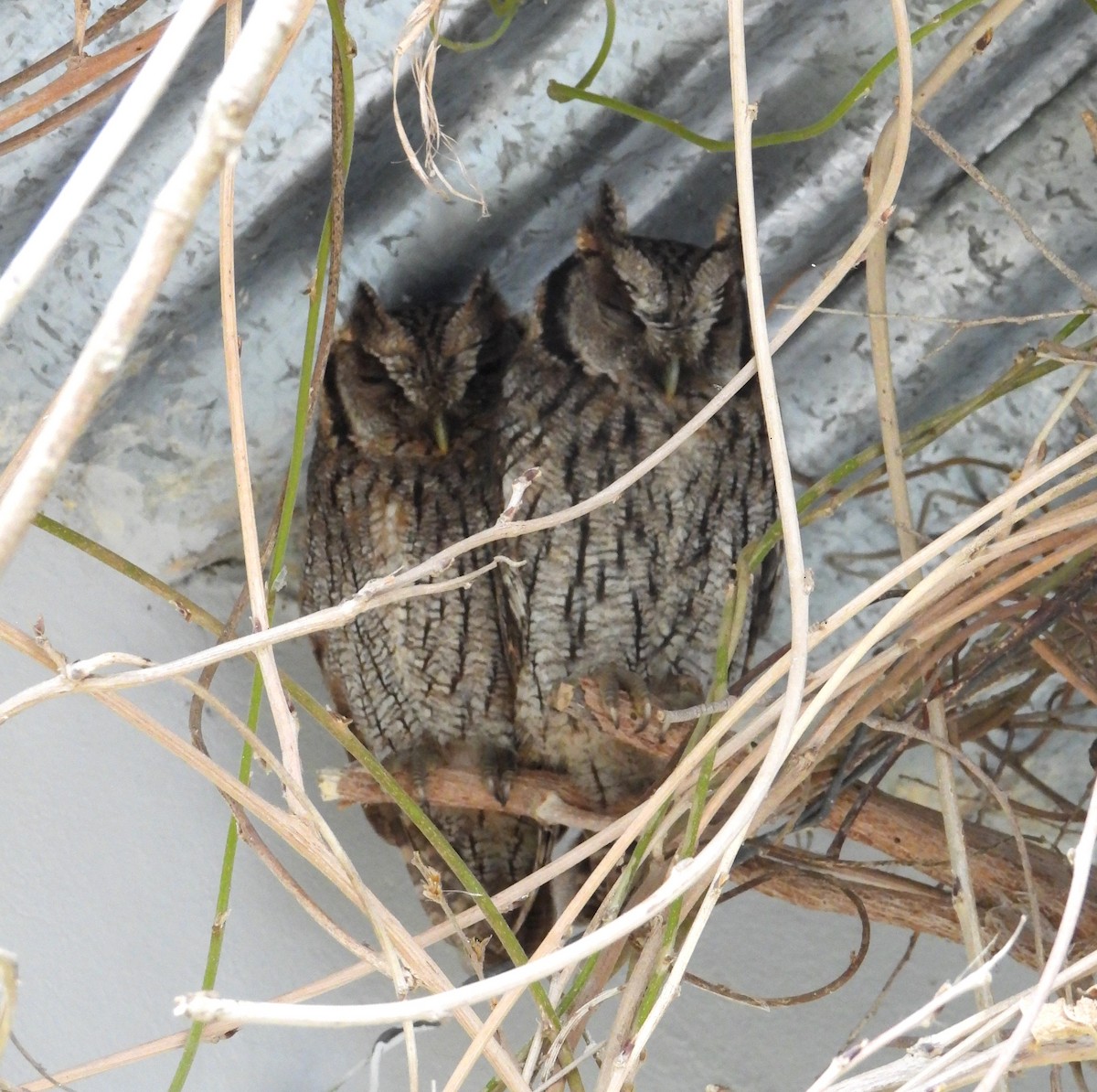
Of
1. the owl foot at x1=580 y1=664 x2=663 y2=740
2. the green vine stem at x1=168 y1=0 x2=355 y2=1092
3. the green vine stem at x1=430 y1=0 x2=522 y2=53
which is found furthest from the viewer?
the owl foot at x1=580 y1=664 x2=663 y2=740

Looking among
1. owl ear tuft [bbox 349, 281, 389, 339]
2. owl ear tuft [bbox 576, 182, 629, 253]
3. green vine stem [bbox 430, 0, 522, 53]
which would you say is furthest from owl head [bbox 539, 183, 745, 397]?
green vine stem [bbox 430, 0, 522, 53]

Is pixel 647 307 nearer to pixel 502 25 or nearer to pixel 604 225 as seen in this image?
pixel 604 225

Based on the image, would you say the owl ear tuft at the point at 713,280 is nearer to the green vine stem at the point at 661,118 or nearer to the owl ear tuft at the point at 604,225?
the owl ear tuft at the point at 604,225

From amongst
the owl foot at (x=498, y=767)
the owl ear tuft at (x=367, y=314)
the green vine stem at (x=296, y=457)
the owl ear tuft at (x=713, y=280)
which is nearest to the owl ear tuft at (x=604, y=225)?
the owl ear tuft at (x=713, y=280)

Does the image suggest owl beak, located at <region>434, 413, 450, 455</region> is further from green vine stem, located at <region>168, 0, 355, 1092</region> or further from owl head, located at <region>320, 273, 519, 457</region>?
green vine stem, located at <region>168, 0, 355, 1092</region>

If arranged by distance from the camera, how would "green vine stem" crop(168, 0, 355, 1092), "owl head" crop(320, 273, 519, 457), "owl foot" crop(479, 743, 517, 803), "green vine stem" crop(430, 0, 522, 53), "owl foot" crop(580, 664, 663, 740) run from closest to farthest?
"green vine stem" crop(168, 0, 355, 1092), "green vine stem" crop(430, 0, 522, 53), "owl foot" crop(580, 664, 663, 740), "owl foot" crop(479, 743, 517, 803), "owl head" crop(320, 273, 519, 457)

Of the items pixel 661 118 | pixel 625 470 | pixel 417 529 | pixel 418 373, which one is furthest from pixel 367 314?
pixel 661 118
